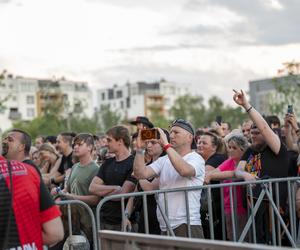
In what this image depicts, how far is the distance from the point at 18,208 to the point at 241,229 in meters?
4.23

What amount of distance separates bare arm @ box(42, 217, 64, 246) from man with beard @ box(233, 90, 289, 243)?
354cm

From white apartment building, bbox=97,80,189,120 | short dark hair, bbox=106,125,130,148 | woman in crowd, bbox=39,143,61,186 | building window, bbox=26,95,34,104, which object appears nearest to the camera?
short dark hair, bbox=106,125,130,148

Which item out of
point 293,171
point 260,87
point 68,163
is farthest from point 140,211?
point 260,87

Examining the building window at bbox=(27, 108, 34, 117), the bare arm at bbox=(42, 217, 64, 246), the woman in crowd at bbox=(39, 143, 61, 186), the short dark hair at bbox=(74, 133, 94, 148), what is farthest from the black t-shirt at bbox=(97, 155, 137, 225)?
the building window at bbox=(27, 108, 34, 117)

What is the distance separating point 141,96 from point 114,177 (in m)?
157

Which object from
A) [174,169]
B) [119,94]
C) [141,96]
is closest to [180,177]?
[174,169]

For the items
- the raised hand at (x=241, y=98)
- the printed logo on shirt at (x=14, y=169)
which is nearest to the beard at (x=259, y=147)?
the raised hand at (x=241, y=98)

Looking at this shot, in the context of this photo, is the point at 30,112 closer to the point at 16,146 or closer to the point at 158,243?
the point at 16,146

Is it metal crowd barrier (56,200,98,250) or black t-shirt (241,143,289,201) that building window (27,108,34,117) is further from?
metal crowd barrier (56,200,98,250)

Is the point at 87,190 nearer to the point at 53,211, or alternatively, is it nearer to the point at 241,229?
the point at 241,229

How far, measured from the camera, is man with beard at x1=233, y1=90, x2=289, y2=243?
743cm

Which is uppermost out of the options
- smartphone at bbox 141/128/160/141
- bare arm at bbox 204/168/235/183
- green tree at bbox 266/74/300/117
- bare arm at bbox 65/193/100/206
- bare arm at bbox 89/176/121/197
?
green tree at bbox 266/74/300/117

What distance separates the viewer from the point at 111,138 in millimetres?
7848

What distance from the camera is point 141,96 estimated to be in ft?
540
